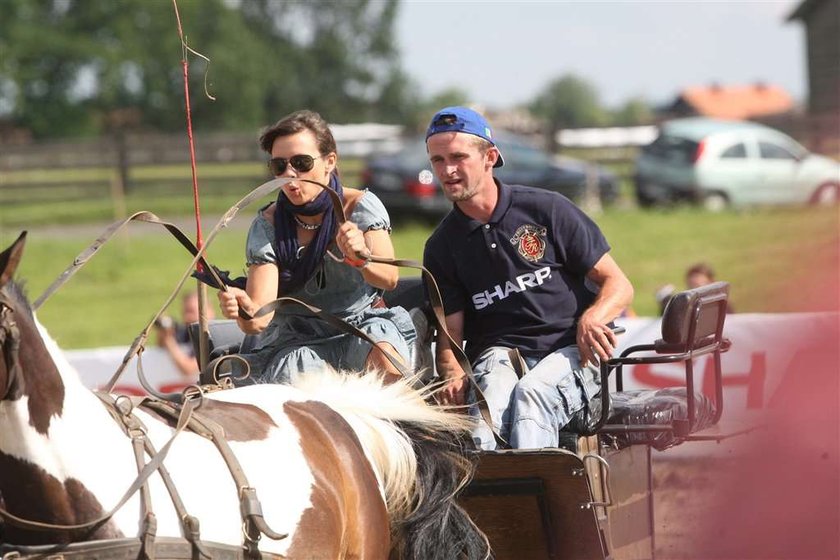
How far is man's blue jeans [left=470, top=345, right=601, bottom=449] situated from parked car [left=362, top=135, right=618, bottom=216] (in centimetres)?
1239

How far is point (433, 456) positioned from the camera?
13.1ft

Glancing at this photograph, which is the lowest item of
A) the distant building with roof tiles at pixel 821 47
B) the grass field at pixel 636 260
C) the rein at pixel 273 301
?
the grass field at pixel 636 260

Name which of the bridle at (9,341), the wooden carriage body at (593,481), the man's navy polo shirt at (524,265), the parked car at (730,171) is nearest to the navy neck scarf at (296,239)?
the man's navy polo shirt at (524,265)

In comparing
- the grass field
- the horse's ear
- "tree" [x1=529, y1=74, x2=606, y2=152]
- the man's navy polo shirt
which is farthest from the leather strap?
"tree" [x1=529, y1=74, x2=606, y2=152]

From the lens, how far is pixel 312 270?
4.23m

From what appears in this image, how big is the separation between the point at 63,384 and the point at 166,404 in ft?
1.53

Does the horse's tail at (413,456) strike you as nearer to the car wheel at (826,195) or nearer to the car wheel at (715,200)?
the car wheel at (826,195)

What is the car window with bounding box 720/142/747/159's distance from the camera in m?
19.2

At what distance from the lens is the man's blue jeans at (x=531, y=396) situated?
418 centimetres

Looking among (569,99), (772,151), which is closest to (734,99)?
(569,99)

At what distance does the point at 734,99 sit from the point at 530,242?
2905 inches

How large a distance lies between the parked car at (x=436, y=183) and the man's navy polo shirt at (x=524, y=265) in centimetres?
1223

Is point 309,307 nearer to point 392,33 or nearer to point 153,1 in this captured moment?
point 153,1

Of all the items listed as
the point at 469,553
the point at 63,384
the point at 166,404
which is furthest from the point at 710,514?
the point at 63,384
